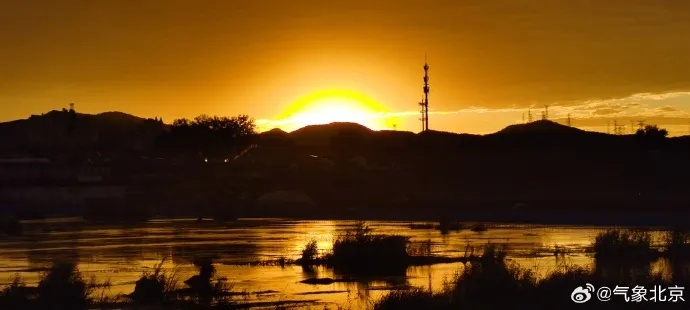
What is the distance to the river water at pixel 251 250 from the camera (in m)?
42.7

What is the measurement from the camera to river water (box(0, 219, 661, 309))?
42.7 metres

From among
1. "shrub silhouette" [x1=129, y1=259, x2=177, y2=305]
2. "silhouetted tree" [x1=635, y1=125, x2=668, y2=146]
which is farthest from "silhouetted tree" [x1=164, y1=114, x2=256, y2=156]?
"shrub silhouette" [x1=129, y1=259, x2=177, y2=305]

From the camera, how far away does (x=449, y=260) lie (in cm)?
5391

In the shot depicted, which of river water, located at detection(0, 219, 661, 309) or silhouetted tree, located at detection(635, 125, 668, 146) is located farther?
silhouetted tree, located at detection(635, 125, 668, 146)

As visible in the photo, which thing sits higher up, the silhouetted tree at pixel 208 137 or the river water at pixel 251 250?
the silhouetted tree at pixel 208 137

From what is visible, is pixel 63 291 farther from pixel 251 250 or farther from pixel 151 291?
pixel 251 250

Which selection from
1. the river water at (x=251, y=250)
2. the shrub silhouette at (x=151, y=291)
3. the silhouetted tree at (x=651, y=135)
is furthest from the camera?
the silhouetted tree at (x=651, y=135)

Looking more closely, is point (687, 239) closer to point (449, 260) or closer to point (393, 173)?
point (449, 260)

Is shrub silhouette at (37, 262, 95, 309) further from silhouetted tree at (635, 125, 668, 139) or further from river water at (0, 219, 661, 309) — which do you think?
silhouetted tree at (635, 125, 668, 139)

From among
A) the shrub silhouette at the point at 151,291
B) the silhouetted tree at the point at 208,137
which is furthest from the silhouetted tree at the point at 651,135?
the shrub silhouette at the point at 151,291

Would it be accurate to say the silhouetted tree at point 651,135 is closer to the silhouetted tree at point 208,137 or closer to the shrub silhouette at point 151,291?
the silhouetted tree at point 208,137

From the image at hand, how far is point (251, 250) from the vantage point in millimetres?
62344

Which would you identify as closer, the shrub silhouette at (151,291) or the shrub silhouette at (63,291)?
the shrub silhouette at (63,291)

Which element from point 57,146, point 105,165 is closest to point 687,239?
point 105,165
